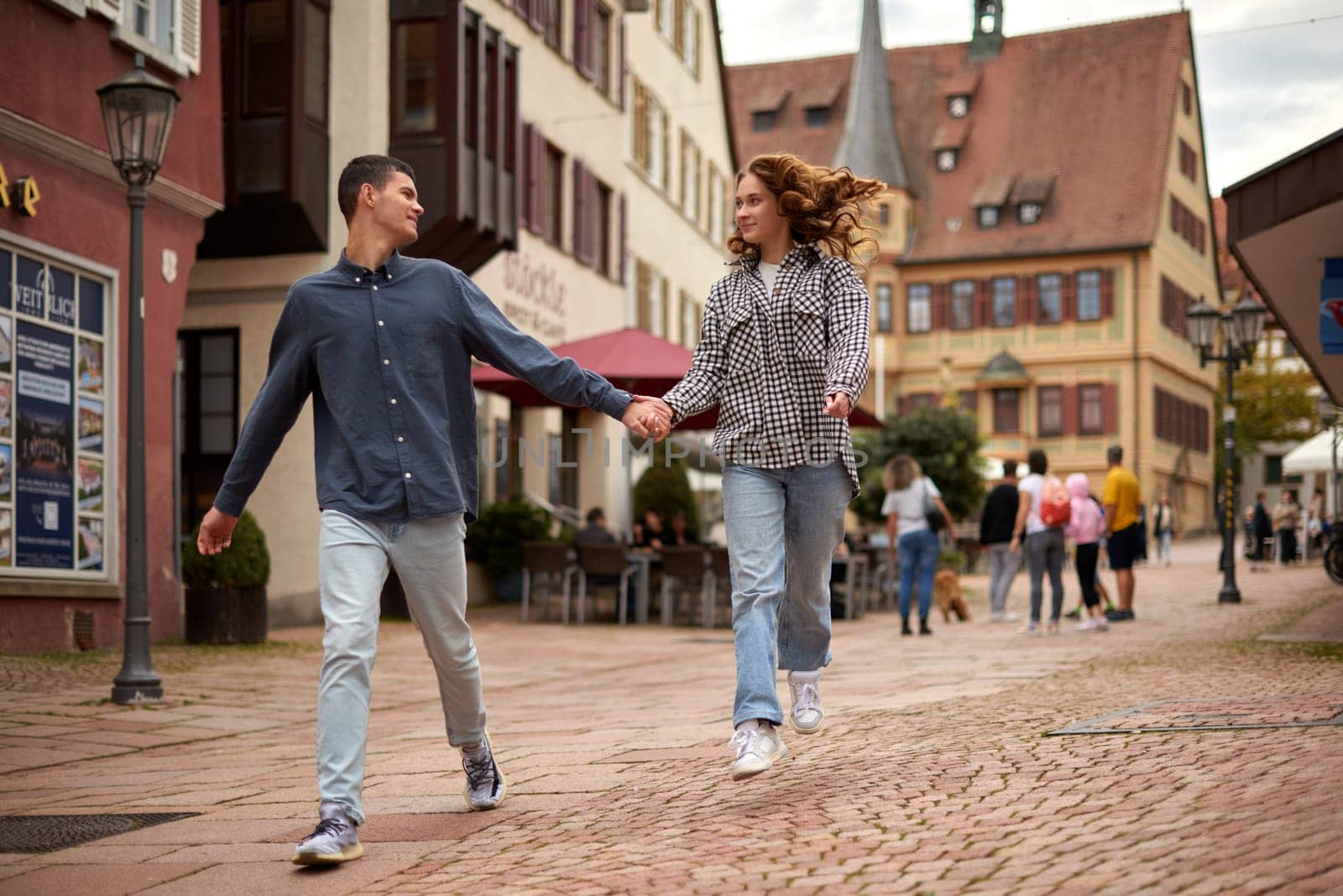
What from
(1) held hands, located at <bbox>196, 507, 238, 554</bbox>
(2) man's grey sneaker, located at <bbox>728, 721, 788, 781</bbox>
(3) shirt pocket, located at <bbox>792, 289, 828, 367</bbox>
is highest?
(3) shirt pocket, located at <bbox>792, 289, 828, 367</bbox>

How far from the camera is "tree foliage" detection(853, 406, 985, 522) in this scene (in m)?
39.5

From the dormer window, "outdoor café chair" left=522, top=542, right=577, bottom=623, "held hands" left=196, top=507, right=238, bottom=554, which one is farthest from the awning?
"held hands" left=196, top=507, right=238, bottom=554

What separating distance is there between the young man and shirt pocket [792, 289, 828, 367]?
25.2 inches

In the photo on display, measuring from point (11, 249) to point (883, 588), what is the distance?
13333 mm

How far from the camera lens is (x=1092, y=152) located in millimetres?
62812

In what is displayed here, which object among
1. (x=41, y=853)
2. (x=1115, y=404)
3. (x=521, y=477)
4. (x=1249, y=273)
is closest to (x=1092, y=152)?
(x=1115, y=404)

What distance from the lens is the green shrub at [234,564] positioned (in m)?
15.2

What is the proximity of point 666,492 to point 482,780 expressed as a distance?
22.3 metres

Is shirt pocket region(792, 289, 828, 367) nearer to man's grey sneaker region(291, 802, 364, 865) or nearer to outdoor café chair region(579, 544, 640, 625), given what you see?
man's grey sneaker region(291, 802, 364, 865)

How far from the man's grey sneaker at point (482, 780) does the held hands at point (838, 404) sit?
4.91ft

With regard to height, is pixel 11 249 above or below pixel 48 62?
below

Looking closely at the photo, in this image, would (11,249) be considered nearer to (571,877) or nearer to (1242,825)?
(571,877)

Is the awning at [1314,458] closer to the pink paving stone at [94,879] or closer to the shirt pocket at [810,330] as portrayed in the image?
the shirt pocket at [810,330]

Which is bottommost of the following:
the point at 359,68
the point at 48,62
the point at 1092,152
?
the point at 48,62
